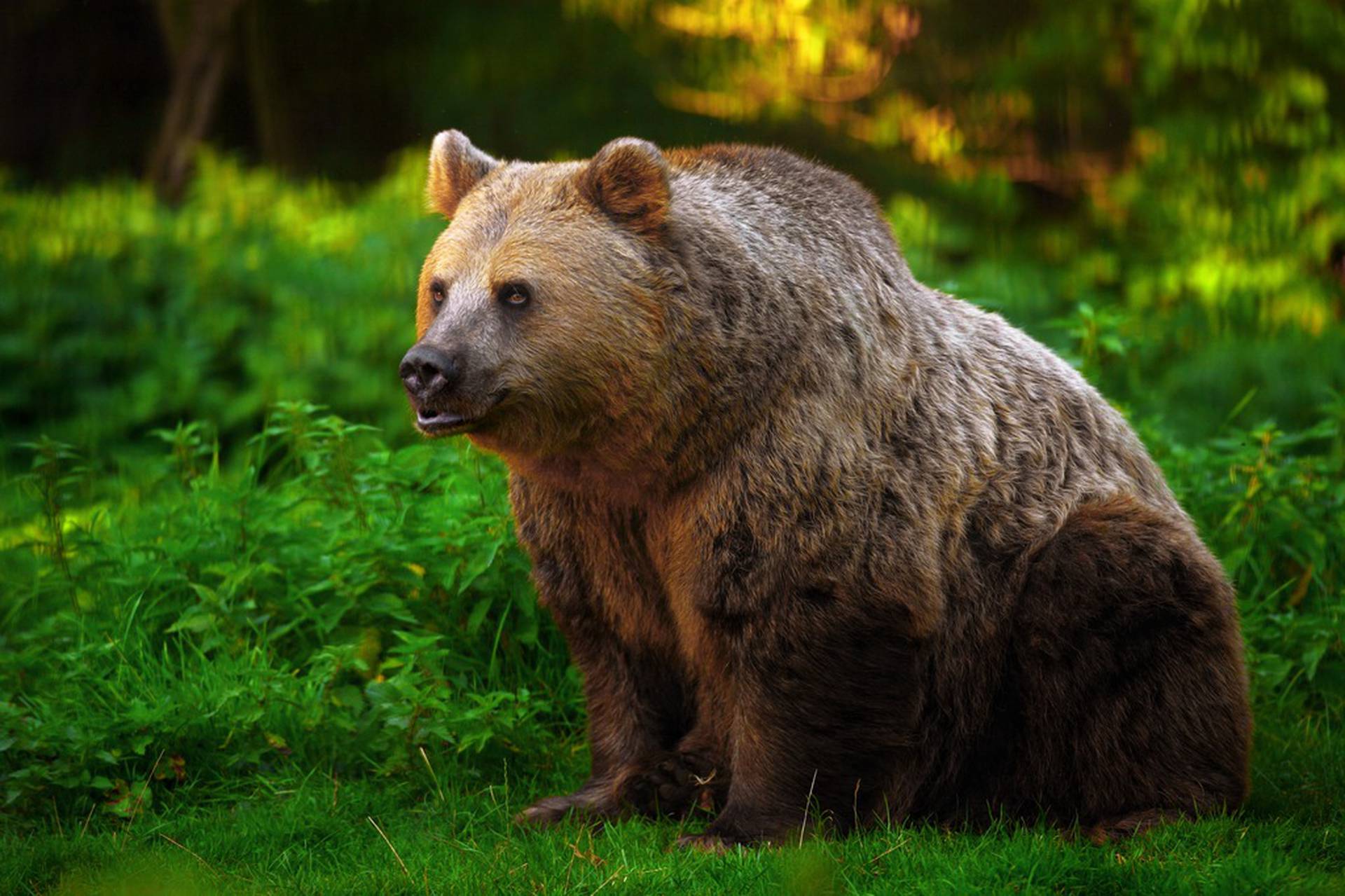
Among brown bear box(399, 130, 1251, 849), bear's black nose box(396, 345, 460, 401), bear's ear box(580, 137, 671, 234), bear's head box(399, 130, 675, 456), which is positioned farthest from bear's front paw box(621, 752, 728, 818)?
bear's ear box(580, 137, 671, 234)

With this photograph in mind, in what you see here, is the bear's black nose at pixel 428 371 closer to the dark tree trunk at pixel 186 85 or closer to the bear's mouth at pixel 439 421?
the bear's mouth at pixel 439 421

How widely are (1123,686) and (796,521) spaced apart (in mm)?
1211

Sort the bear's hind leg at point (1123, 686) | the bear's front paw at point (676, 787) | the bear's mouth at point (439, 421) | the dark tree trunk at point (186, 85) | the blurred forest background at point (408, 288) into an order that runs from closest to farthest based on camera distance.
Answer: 1. the bear's mouth at point (439, 421)
2. the bear's hind leg at point (1123, 686)
3. the bear's front paw at point (676, 787)
4. the blurred forest background at point (408, 288)
5. the dark tree trunk at point (186, 85)

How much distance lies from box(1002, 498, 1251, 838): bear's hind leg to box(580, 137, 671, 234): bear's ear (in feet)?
5.47

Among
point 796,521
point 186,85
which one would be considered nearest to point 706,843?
point 796,521

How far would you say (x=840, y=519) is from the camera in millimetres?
4668

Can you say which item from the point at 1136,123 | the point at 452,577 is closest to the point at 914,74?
the point at 1136,123

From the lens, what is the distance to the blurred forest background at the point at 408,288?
567cm

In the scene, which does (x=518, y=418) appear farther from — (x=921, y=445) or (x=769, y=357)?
(x=921, y=445)

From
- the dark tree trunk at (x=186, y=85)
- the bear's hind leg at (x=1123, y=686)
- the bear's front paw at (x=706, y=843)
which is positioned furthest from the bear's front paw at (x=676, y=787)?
the dark tree trunk at (x=186, y=85)

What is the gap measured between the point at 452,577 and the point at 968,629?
1923 millimetres

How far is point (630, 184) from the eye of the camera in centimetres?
462

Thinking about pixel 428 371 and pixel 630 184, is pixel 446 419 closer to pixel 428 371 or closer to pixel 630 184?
pixel 428 371

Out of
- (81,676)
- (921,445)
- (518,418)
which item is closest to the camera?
(518,418)
